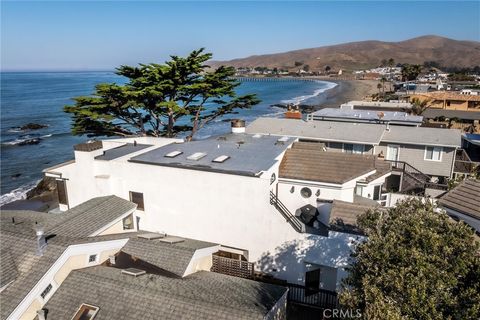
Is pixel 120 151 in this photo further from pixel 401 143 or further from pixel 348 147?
pixel 401 143

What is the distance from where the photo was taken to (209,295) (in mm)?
11906

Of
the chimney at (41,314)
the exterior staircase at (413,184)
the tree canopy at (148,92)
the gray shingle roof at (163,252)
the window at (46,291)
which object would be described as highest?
the tree canopy at (148,92)

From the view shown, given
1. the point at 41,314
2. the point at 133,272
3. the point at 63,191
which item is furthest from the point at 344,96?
the point at 41,314

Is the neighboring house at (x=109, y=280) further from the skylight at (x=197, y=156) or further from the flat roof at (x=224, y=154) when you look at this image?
the skylight at (x=197, y=156)

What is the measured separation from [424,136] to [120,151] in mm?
24674

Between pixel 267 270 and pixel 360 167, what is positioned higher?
pixel 360 167

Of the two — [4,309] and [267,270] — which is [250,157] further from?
[4,309]

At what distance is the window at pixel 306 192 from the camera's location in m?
19.2

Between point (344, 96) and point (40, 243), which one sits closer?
point (40, 243)

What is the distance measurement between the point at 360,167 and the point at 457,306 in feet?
38.7

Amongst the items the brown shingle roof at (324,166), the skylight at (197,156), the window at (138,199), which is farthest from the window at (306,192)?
the window at (138,199)

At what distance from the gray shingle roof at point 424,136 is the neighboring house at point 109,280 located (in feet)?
68.9

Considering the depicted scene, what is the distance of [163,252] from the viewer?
1482 centimetres

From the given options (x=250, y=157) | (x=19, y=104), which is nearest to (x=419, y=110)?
(x=250, y=157)
